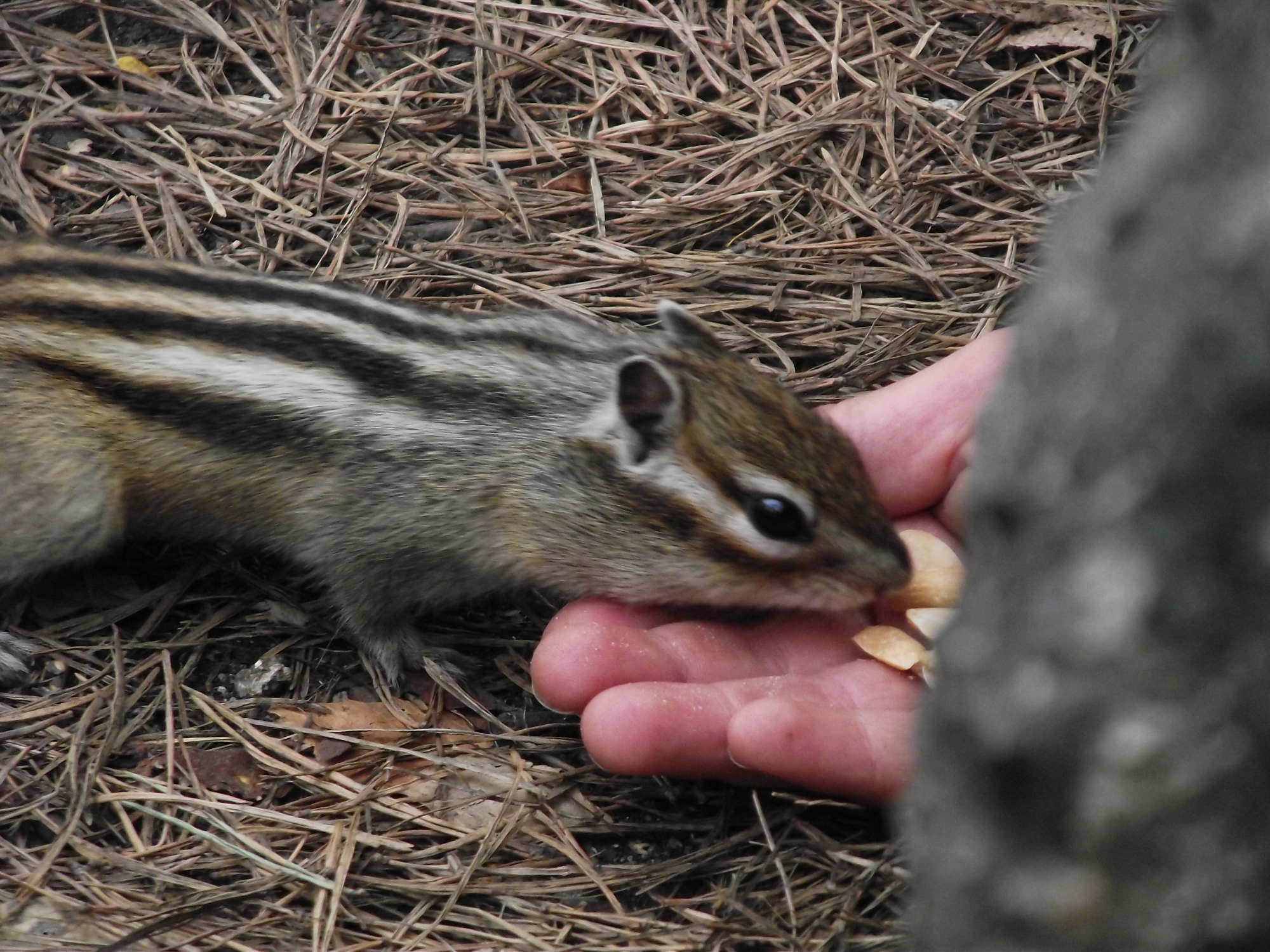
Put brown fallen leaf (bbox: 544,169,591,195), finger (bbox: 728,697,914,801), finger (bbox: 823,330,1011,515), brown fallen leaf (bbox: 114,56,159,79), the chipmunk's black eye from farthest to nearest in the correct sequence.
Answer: brown fallen leaf (bbox: 114,56,159,79)
brown fallen leaf (bbox: 544,169,591,195)
finger (bbox: 823,330,1011,515)
the chipmunk's black eye
finger (bbox: 728,697,914,801)

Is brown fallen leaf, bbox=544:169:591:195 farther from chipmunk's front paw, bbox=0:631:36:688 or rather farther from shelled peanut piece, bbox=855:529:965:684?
chipmunk's front paw, bbox=0:631:36:688

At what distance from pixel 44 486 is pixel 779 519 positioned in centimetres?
223

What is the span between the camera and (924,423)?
4.18m

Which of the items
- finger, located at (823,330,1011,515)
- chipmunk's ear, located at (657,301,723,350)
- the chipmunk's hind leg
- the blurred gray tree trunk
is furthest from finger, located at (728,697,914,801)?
the chipmunk's hind leg

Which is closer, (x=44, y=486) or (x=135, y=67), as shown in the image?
(x=44, y=486)

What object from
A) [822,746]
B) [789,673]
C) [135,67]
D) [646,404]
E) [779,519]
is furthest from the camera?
[135,67]

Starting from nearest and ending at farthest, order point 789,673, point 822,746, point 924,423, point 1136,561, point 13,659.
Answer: point 1136,561 < point 822,746 < point 789,673 < point 13,659 < point 924,423

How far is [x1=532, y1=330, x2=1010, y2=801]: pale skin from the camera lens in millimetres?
3285

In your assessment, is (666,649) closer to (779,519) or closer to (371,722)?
(779,519)

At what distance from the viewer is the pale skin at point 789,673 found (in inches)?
129

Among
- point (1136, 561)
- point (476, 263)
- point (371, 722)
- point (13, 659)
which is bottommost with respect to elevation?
point (13, 659)

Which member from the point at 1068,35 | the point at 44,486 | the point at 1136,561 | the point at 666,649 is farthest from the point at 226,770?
the point at 1068,35

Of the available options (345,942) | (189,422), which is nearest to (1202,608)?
(345,942)

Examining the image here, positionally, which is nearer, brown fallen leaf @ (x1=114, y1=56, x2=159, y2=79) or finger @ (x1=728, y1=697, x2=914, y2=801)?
finger @ (x1=728, y1=697, x2=914, y2=801)
